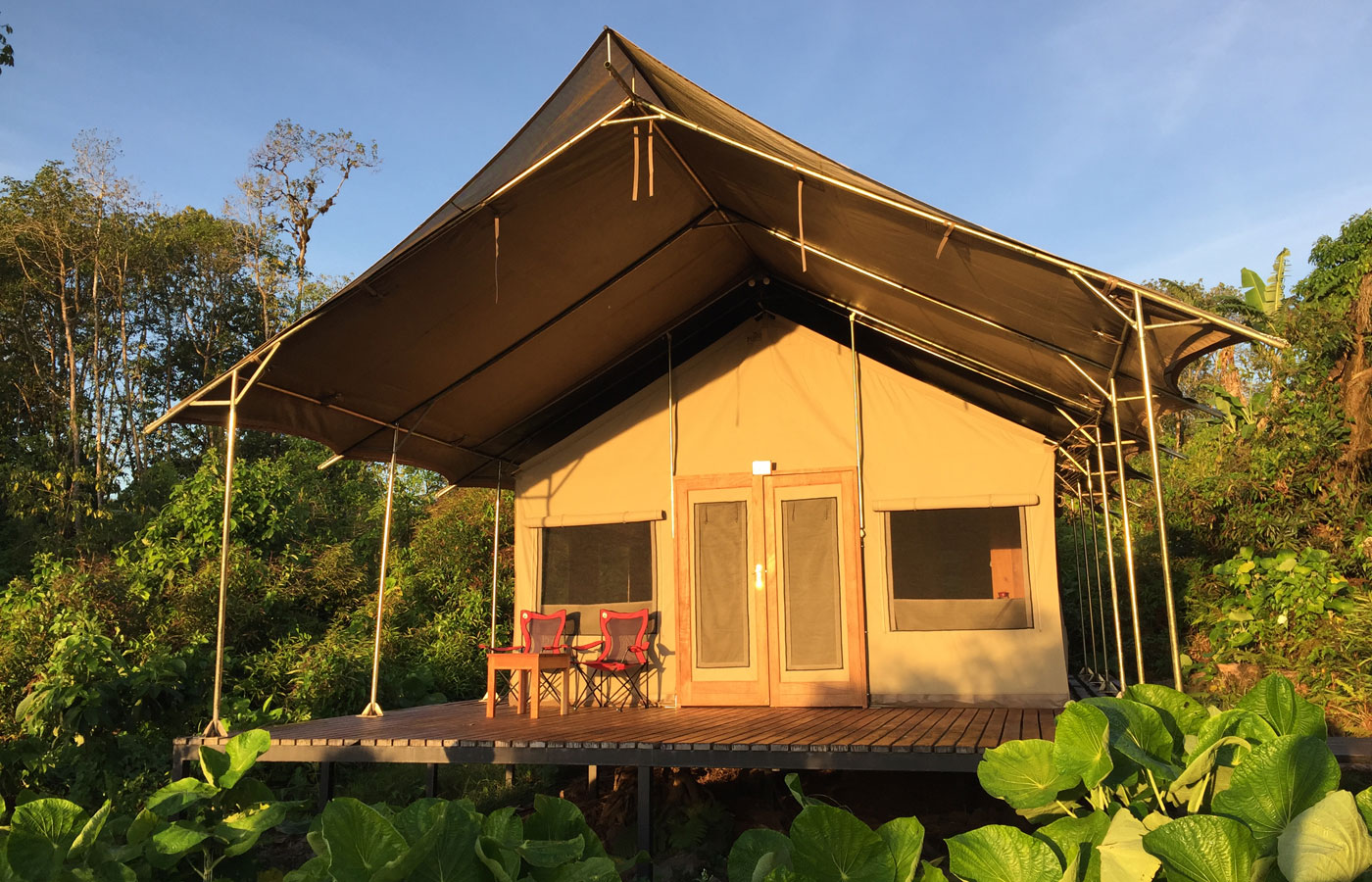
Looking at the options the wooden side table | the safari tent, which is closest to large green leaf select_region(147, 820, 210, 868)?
the safari tent

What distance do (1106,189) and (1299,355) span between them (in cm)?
530

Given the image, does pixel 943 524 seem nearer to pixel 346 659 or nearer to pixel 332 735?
pixel 332 735

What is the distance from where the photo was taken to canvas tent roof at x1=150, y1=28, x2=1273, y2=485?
14.9 feet

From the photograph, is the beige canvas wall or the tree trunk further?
the tree trunk

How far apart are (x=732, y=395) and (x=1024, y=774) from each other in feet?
21.8

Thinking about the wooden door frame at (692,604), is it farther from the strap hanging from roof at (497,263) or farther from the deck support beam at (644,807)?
the strap hanging from roof at (497,263)

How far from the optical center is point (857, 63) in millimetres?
13242

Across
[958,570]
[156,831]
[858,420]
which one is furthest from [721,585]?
[156,831]

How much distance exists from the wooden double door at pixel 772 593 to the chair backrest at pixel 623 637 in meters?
0.31

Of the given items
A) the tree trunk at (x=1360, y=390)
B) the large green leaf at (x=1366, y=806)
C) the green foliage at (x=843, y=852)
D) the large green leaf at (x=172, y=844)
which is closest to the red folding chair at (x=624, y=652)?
the large green leaf at (x=172, y=844)

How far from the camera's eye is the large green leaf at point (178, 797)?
1.10 meters

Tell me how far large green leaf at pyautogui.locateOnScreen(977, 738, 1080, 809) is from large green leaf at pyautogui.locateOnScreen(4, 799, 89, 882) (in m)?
0.82

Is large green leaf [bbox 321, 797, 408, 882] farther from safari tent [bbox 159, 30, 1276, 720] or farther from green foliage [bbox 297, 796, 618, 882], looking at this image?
safari tent [bbox 159, 30, 1276, 720]

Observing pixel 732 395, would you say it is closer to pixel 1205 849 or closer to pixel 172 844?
pixel 172 844
